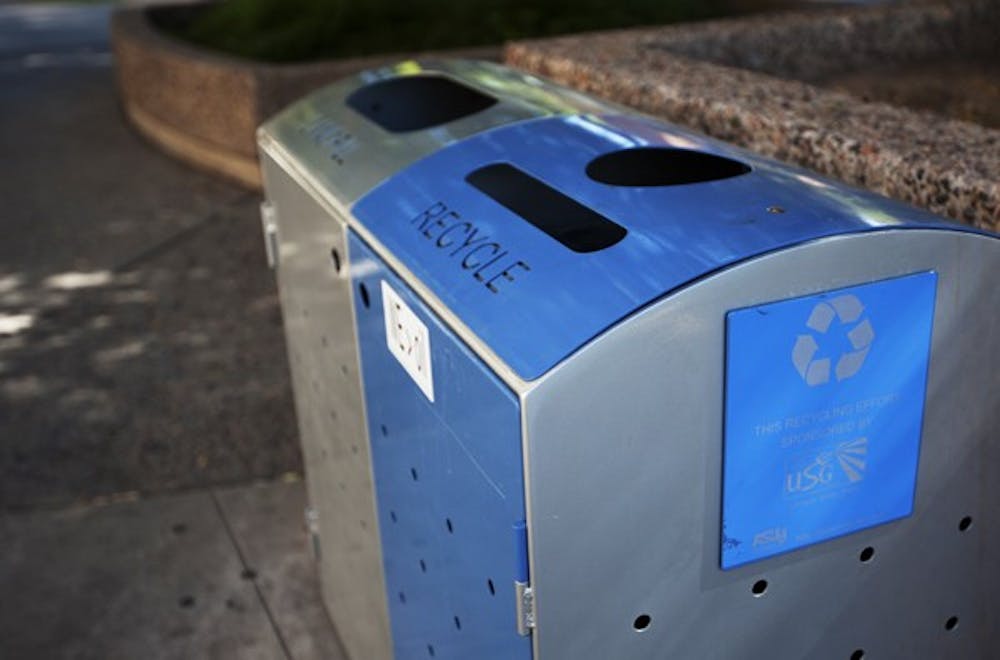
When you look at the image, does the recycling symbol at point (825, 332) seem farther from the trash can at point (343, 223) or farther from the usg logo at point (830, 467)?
the trash can at point (343, 223)

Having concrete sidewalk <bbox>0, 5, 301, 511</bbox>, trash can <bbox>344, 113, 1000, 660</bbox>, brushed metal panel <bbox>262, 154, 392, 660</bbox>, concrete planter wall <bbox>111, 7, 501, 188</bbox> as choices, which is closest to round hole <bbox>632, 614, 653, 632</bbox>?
trash can <bbox>344, 113, 1000, 660</bbox>

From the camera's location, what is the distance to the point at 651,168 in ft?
6.62

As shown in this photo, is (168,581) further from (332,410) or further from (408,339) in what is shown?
(408,339)

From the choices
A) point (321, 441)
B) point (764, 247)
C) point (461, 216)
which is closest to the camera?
point (764, 247)

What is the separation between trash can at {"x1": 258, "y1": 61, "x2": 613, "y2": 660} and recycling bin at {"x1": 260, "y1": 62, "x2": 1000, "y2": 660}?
0.99 ft

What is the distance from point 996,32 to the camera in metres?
3.55

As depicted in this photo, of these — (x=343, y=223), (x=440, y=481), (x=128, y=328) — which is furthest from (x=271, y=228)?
(x=128, y=328)

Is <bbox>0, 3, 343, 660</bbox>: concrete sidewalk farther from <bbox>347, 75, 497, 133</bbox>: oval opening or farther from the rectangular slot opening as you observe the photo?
the rectangular slot opening

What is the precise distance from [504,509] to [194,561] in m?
1.99

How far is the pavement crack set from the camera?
2.96 m

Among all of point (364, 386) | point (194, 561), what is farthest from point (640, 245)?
point (194, 561)

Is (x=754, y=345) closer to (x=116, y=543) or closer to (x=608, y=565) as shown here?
(x=608, y=565)

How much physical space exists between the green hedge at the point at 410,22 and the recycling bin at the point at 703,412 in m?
5.00

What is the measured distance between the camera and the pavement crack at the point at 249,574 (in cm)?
296
